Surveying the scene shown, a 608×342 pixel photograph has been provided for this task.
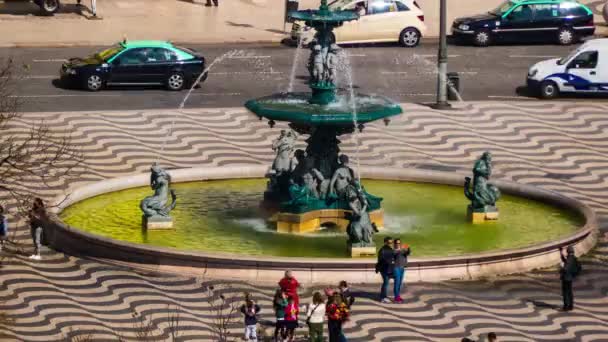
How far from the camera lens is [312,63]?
114 ft

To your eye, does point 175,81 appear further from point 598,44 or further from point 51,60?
point 598,44

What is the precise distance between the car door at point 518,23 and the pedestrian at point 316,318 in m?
26.8

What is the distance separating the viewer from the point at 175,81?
46.2 meters

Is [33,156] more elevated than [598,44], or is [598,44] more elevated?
[598,44]

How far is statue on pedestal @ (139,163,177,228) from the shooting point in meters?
33.6

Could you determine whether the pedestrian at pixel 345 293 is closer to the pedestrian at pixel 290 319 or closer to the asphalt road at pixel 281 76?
the pedestrian at pixel 290 319

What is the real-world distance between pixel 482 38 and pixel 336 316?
27.0 meters

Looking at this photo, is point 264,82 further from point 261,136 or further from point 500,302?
point 500,302

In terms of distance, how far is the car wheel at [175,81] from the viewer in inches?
1817

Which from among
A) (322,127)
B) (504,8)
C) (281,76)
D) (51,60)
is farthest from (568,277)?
(504,8)

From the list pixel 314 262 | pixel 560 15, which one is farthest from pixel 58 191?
pixel 560 15

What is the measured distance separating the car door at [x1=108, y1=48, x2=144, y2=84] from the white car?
713 centimetres

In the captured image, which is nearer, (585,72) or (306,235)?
(306,235)

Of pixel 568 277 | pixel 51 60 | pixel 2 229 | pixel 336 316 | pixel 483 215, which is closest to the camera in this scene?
pixel 336 316
